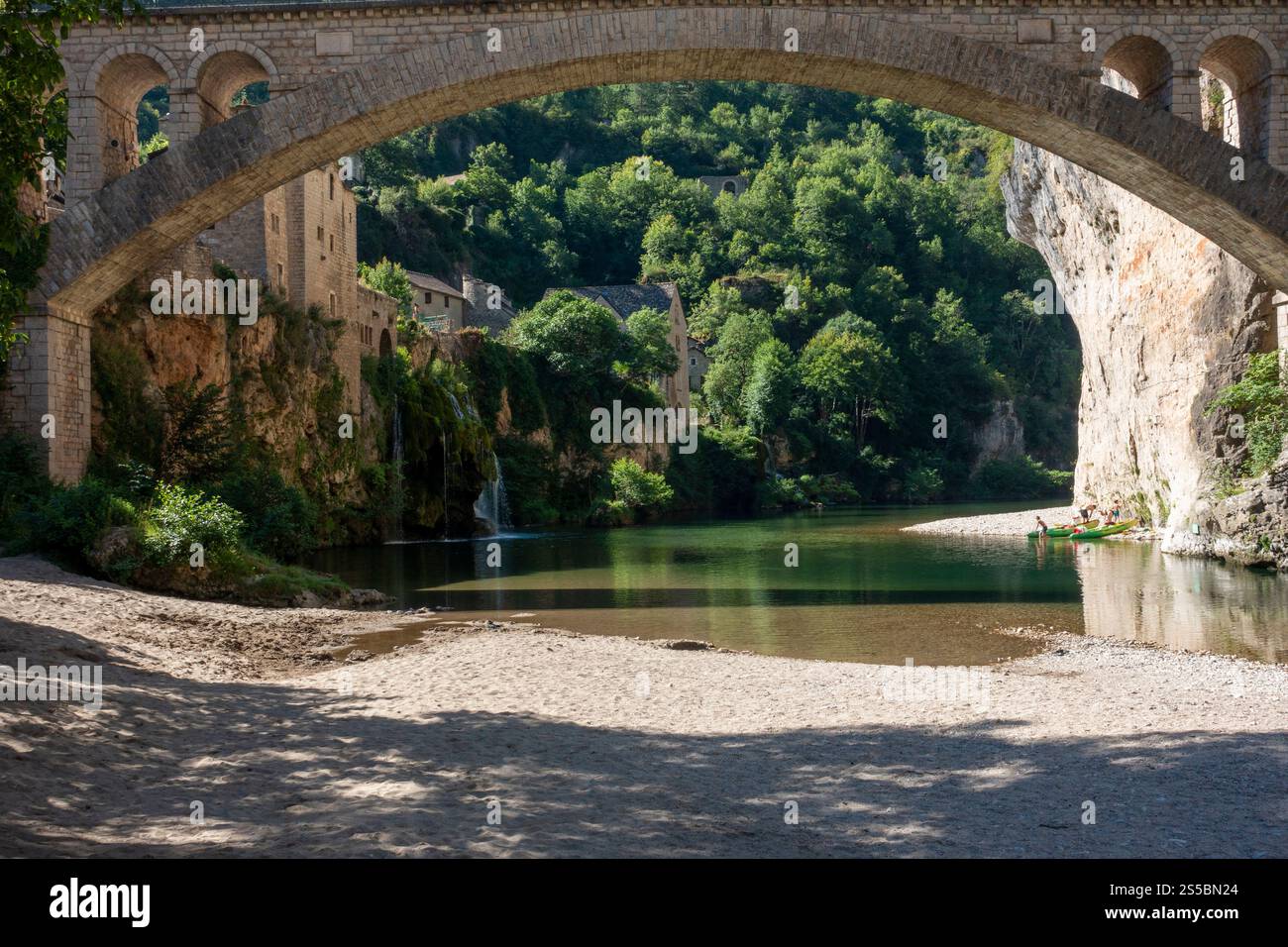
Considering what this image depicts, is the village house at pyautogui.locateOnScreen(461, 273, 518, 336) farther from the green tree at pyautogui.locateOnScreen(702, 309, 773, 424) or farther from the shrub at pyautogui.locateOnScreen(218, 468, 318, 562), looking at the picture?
the shrub at pyautogui.locateOnScreen(218, 468, 318, 562)

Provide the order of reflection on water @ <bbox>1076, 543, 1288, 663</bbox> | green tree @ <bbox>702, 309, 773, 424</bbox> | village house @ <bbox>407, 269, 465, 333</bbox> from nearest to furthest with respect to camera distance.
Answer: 1. reflection on water @ <bbox>1076, 543, 1288, 663</bbox>
2. village house @ <bbox>407, 269, 465, 333</bbox>
3. green tree @ <bbox>702, 309, 773, 424</bbox>

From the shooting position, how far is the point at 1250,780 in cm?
582

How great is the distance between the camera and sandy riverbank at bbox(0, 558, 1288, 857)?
15.3 feet

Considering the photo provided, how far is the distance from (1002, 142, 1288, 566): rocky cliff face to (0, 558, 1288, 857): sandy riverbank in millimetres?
14586

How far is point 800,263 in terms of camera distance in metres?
76.8

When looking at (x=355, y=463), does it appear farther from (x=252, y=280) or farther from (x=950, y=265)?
(x=950, y=265)

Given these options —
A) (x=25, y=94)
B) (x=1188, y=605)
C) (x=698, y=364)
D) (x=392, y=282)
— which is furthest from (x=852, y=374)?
(x=25, y=94)

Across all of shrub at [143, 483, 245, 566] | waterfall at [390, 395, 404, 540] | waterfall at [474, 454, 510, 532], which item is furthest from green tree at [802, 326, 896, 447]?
shrub at [143, 483, 245, 566]

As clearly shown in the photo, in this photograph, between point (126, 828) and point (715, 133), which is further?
point (715, 133)

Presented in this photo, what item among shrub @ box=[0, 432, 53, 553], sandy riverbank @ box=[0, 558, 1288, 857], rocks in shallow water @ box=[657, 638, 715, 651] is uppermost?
shrub @ box=[0, 432, 53, 553]

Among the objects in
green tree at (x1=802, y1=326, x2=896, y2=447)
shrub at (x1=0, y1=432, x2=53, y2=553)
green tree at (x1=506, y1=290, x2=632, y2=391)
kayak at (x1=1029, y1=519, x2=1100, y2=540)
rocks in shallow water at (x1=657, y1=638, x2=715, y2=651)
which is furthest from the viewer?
green tree at (x1=802, y1=326, x2=896, y2=447)

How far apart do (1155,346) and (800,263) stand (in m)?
50.5

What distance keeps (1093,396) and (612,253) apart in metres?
50.5

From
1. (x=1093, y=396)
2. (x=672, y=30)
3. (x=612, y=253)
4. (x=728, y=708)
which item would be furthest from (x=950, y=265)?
(x=728, y=708)
